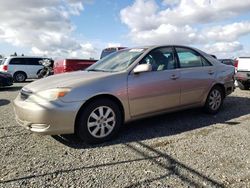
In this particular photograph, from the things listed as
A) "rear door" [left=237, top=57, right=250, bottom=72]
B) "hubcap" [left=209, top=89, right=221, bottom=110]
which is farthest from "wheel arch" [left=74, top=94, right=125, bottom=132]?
"rear door" [left=237, top=57, right=250, bottom=72]

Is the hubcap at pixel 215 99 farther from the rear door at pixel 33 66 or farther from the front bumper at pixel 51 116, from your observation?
the rear door at pixel 33 66

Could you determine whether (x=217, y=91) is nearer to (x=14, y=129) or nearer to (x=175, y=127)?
(x=175, y=127)

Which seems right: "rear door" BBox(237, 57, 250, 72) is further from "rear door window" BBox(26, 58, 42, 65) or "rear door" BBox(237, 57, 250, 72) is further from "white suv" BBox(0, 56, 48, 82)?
"rear door window" BBox(26, 58, 42, 65)

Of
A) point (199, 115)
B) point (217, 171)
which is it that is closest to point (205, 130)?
point (199, 115)

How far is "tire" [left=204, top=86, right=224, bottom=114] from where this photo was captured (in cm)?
634

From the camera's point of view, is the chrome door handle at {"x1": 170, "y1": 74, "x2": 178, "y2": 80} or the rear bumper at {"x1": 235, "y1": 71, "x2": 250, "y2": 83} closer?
the chrome door handle at {"x1": 170, "y1": 74, "x2": 178, "y2": 80}

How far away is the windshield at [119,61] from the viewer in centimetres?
516

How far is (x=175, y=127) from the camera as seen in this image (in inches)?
216

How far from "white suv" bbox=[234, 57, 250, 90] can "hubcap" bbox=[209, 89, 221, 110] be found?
430 centimetres

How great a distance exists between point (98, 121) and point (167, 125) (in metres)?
1.62

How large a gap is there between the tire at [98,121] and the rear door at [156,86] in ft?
1.17

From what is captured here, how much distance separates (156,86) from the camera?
5137 mm

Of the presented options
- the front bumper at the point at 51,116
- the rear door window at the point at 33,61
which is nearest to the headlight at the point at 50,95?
the front bumper at the point at 51,116

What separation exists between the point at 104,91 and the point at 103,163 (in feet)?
3.91
